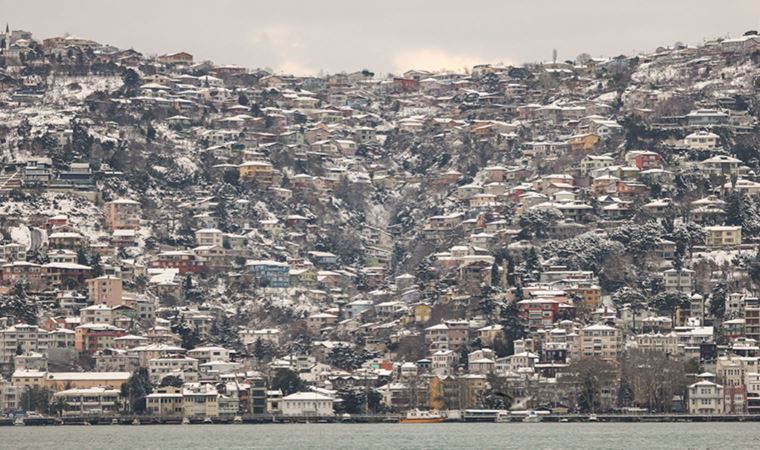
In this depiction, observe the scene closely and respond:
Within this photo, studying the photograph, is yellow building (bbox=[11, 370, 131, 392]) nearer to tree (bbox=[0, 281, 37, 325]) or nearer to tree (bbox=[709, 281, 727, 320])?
tree (bbox=[0, 281, 37, 325])

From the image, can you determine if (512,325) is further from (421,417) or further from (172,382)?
(172,382)

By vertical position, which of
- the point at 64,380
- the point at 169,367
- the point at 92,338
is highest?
the point at 92,338


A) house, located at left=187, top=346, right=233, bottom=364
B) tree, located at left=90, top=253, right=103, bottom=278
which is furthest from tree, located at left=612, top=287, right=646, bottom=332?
tree, located at left=90, top=253, right=103, bottom=278

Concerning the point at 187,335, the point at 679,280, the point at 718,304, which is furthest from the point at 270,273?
the point at 718,304

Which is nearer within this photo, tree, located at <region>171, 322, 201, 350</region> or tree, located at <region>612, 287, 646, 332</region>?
tree, located at <region>612, 287, 646, 332</region>

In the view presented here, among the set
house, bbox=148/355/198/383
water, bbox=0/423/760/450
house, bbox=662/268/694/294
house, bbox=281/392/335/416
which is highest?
house, bbox=662/268/694/294

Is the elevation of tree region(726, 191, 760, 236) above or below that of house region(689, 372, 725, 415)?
above

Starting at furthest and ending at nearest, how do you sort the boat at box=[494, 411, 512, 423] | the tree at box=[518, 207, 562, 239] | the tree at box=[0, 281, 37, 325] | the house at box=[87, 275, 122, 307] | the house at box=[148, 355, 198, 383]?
the tree at box=[518, 207, 562, 239] → the house at box=[87, 275, 122, 307] → the tree at box=[0, 281, 37, 325] → the house at box=[148, 355, 198, 383] → the boat at box=[494, 411, 512, 423]
